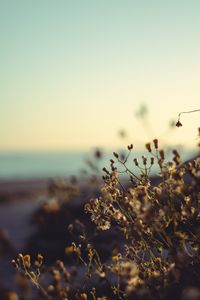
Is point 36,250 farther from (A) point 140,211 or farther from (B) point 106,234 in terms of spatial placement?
(A) point 140,211

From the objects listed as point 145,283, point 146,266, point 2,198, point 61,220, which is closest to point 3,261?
point 61,220

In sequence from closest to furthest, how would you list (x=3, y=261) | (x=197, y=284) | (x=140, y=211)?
(x=140, y=211)
(x=197, y=284)
(x=3, y=261)

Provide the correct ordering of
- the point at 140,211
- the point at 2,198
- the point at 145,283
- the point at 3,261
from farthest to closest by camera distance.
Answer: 1. the point at 2,198
2. the point at 3,261
3. the point at 145,283
4. the point at 140,211

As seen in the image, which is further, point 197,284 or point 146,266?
point 146,266

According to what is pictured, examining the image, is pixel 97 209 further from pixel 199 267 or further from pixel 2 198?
pixel 2 198

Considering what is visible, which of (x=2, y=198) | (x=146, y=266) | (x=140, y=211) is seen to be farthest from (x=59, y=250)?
(x=2, y=198)

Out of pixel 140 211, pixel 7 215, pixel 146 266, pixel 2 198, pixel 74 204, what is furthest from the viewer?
pixel 2 198

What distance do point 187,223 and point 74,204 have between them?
9.84m

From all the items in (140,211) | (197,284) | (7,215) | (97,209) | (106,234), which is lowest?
(197,284)

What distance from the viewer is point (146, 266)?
4.31 meters

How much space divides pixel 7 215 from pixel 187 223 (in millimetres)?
17115

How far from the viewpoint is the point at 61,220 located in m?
13.8

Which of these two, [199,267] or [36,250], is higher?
[36,250]

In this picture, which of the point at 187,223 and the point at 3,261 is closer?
the point at 187,223
